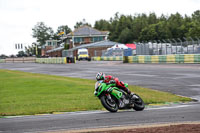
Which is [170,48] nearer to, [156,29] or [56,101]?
[56,101]

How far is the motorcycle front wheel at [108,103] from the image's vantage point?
36.1ft

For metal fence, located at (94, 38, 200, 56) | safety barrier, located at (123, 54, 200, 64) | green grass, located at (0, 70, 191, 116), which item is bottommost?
green grass, located at (0, 70, 191, 116)

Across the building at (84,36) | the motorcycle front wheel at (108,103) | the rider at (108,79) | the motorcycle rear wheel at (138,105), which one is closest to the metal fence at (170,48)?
the motorcycle rear wheel at (138,105)

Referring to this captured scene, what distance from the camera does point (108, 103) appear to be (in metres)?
11.1

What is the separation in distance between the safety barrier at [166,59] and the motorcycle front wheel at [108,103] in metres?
28.4

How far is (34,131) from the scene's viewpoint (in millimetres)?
8031

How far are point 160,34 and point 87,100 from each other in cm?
10391

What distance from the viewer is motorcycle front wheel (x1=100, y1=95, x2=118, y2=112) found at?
433 inches

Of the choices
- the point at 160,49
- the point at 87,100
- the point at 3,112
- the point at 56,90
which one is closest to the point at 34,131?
the point at 3,112

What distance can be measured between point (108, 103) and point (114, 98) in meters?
0.31

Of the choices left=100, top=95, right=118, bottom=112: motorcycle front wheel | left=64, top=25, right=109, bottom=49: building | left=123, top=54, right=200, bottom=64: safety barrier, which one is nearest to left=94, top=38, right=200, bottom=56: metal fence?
left=123, top=54, right=200, bottom=64: safety barrier

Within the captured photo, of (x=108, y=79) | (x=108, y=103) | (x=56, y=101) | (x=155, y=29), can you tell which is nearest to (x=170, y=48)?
(x=56, y=101)

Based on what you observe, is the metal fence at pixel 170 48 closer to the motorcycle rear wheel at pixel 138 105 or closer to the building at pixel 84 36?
the motorcycle rear wheel at pixel 138 105

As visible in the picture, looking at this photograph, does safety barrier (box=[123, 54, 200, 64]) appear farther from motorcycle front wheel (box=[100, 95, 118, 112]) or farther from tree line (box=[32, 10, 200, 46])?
tree line (box=[32, 10, 200, 46])
